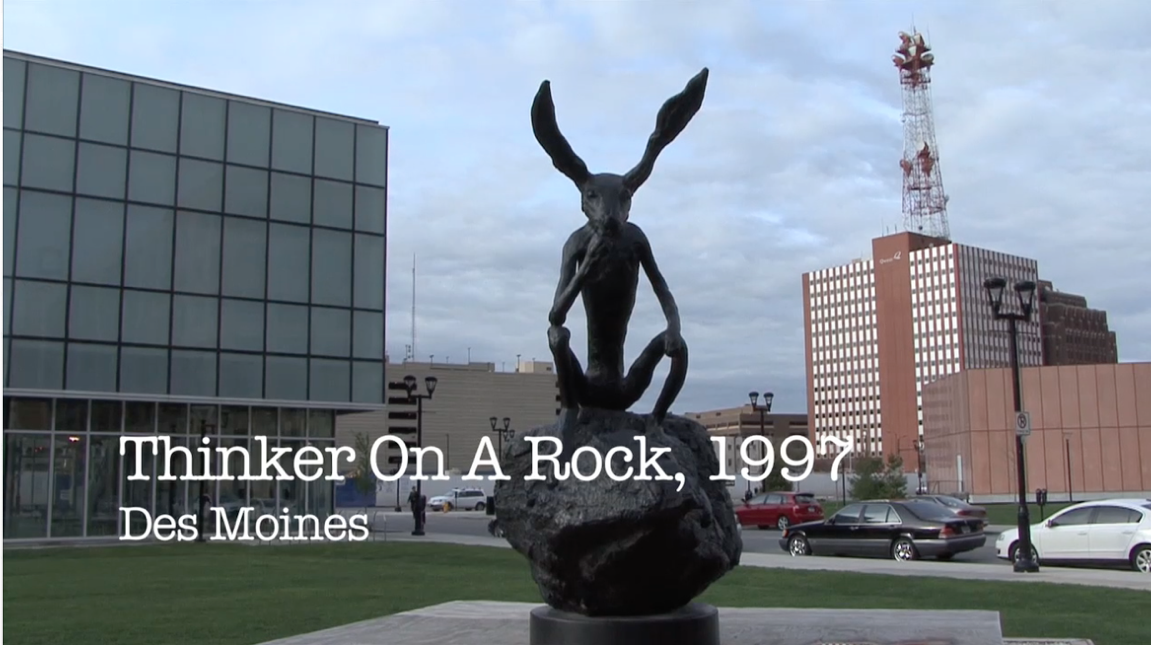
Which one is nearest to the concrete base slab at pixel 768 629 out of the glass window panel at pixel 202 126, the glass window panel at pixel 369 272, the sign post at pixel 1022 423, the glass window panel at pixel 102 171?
the sign post at pixel 1022 423

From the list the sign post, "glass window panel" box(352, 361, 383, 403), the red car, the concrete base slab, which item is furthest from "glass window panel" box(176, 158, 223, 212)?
the concrete base slab

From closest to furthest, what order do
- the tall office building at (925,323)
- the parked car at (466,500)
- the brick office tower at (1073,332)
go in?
the parked car at (466,500) → the brick office tower at (1073,332) → the tall office building at (925,323)

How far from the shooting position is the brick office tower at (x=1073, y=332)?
119250mm

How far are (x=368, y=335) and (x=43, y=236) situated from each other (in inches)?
386

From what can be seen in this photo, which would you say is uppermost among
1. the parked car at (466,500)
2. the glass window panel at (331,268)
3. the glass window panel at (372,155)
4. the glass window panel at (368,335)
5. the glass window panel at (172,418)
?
the glass window panel at (372,155)

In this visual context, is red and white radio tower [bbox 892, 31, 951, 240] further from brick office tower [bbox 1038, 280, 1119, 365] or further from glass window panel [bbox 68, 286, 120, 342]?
glass window panel [bbox 68, 286, 120, 342]

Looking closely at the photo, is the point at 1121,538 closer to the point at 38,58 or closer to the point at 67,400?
the point at 67,400

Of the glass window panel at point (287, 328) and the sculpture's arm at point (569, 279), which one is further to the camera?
the glass window panel at point (287, 328)

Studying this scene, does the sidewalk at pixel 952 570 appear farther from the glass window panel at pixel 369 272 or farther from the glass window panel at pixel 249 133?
the glass window panel at pixel 249 133

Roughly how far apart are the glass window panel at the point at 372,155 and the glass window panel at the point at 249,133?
9.85 feet

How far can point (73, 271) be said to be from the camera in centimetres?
3014

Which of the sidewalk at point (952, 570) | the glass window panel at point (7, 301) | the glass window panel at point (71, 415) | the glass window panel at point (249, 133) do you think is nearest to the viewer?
the sidewalk at point (952, 570)

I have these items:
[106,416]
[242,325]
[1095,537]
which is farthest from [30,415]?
[1095,537]

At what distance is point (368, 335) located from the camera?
3503cm
